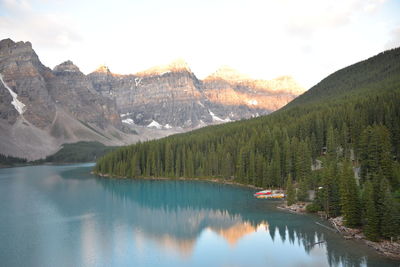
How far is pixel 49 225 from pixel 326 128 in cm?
6699

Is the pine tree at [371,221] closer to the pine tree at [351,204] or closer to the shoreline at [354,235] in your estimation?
the shoreline at [354,235]

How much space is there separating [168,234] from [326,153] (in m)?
47.2

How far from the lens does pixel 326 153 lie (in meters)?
83.9

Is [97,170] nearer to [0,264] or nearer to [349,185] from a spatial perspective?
[0,264]

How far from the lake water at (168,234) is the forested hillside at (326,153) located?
503 centimetres

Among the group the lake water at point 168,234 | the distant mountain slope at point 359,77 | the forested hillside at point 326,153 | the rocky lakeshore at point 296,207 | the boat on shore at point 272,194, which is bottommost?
the lake water at point 168,234

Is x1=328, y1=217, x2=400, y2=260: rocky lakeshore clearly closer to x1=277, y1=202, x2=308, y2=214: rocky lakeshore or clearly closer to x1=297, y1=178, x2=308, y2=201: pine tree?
x1=277, y1=202, x2=308, y2=214: rocky lakeshore

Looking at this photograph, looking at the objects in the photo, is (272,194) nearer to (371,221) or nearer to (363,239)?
(363,239)

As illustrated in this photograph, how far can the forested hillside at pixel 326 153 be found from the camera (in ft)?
153

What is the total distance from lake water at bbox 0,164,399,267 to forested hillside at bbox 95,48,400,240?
5032mm

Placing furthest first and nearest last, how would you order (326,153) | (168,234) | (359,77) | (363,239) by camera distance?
(359,77)
(326,153)
(168,234)
(363,239)

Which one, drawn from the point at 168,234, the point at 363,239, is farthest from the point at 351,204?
the point at 168,234

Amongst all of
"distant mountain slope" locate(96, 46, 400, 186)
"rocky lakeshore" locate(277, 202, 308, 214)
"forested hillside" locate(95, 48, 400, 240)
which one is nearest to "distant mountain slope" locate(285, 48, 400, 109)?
"distant mountain slope" locate(96, 46, 400, 186)

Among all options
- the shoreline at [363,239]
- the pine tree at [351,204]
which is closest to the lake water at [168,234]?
the shoreline at [363,239]
